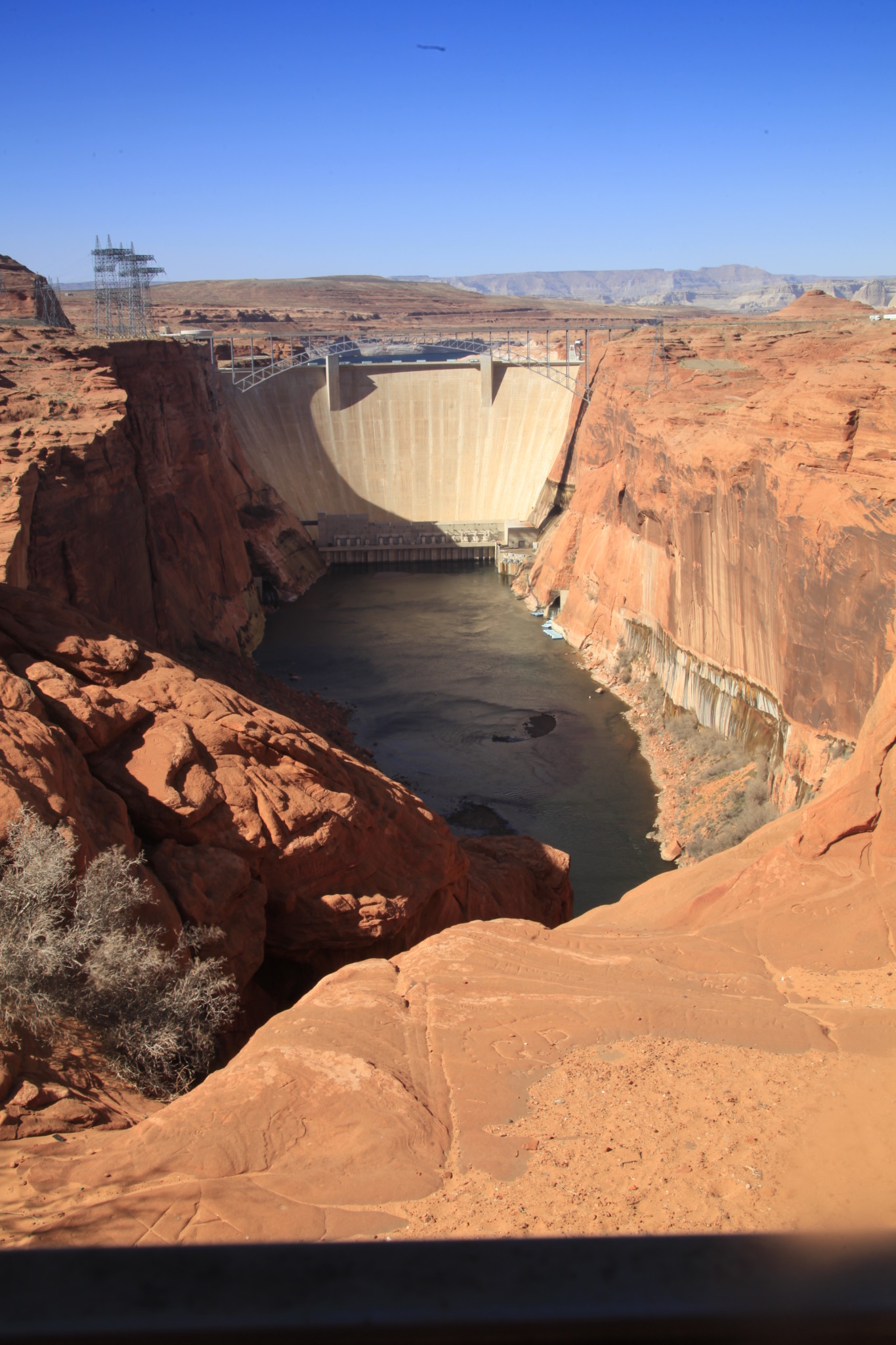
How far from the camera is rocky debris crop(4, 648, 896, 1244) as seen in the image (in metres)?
6.60

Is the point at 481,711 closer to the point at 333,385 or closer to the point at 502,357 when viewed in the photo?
the point at 333,385

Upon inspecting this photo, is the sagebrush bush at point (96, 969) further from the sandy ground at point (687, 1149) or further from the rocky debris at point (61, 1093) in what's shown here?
the sandy ground at point (687, 1149)

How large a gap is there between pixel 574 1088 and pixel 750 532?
831 inches

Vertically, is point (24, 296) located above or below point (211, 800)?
above

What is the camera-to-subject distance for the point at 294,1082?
8.70 m

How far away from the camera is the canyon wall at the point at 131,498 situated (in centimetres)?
2261

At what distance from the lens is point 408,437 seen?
201 feet

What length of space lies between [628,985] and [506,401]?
177ft

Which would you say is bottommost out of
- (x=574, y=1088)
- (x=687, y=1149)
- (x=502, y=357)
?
(x=574, y=1088)

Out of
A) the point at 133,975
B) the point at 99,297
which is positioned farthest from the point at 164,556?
the point at 99,297

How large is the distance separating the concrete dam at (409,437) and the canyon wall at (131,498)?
7.45 meters

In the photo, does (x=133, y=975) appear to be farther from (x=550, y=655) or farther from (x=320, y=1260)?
(x=550, y=655)

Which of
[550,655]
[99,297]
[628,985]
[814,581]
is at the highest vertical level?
[99,297]

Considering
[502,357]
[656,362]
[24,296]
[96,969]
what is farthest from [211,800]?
[502,357]
